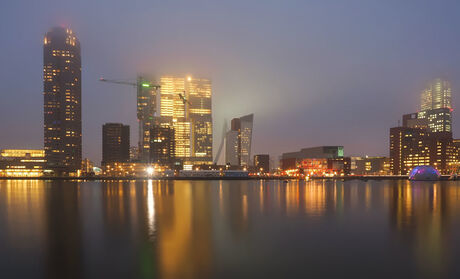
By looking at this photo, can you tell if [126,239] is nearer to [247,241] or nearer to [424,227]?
[247,241]

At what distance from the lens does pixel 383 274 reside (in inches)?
696

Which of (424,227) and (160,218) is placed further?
(160,218)

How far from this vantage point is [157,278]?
1673cm

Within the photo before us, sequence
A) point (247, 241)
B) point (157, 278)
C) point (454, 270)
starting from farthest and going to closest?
point (247, 241)
point (454, 270)
point (157, 278)

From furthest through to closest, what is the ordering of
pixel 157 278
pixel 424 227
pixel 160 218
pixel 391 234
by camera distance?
pixel 160 218
pixel 424 227
pixel 391 234
pixel 157 278

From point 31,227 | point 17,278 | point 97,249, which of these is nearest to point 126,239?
point 97,249

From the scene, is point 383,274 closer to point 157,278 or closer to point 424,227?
point 157,278

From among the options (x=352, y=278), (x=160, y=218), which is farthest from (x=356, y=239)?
(x=160, y=218)

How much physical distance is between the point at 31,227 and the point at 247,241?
2367 cm

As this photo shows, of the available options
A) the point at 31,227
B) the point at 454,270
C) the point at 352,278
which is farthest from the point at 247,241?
the point at 31,227

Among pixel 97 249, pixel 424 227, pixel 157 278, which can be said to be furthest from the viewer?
pixel 424 227

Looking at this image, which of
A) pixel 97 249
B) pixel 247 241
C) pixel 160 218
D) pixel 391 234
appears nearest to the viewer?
pixel 97 249

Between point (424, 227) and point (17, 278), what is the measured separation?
34912mm

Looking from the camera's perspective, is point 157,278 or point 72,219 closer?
point 157,278
